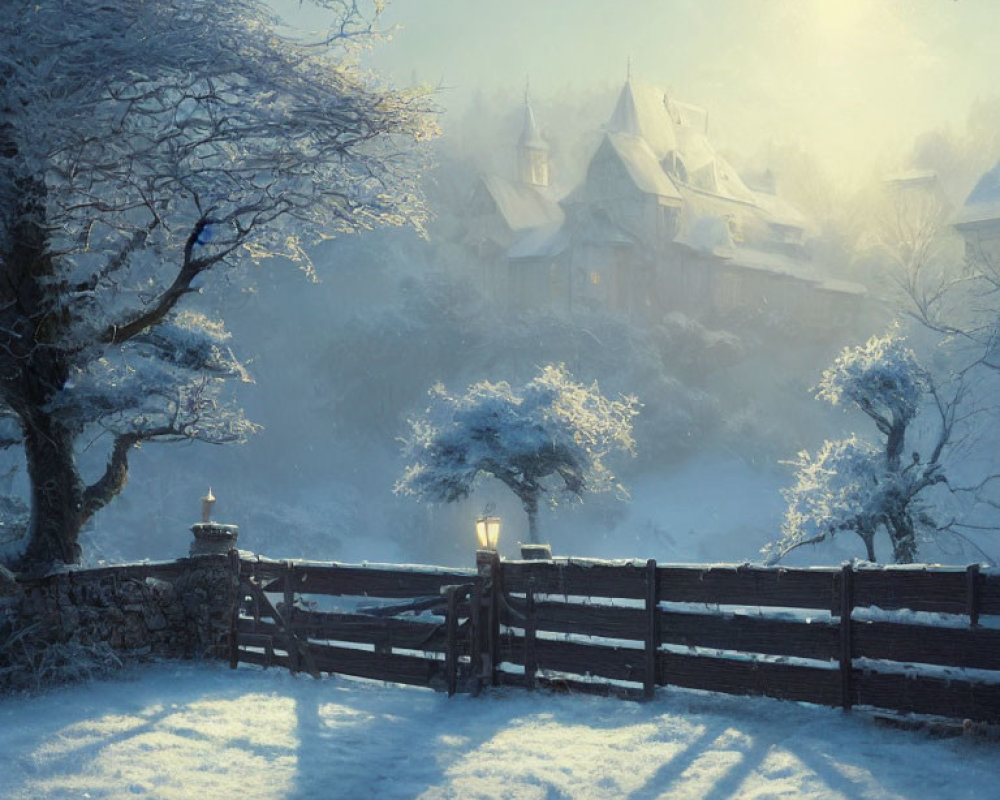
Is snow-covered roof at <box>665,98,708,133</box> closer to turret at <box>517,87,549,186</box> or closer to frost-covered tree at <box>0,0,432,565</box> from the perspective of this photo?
turret at <box>517,87,549,186</box>

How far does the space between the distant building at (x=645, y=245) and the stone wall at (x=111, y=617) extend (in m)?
43.0

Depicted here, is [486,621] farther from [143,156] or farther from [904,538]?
[904,538]

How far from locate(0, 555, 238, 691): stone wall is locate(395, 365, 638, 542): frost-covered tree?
63.2 feet

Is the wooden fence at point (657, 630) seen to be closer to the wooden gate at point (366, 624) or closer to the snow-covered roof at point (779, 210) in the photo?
the wooden gate at point (366, 624)

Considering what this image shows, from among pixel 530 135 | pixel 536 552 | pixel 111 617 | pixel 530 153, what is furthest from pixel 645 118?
pixel 111 617

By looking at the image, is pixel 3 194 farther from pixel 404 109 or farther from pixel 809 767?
pixel 809 767

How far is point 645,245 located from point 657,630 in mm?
48607

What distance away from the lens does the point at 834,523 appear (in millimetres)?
25016

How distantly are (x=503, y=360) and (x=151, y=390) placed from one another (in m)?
31.7

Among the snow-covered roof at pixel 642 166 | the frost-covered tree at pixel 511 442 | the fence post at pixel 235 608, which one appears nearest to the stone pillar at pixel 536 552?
the fence post at pixel 235 608

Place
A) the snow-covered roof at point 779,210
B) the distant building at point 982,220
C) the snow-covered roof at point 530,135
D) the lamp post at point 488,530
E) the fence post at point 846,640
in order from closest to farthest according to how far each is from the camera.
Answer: the fence post at point 846,640 < the lamp post at point 488,530 < the distant building at point 982,220 < the snow-covered roof at point 779,210 < the snow-covered roof at point 530,135

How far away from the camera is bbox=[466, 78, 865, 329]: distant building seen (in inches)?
2250

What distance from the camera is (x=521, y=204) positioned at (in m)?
64.8

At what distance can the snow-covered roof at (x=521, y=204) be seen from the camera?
62.5 meters
